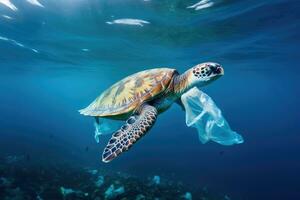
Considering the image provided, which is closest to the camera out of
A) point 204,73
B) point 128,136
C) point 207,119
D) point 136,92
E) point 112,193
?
point 128,136

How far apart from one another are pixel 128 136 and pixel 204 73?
6.14ft

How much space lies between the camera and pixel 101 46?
60.3 feet

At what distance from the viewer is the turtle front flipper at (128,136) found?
3.79 metres

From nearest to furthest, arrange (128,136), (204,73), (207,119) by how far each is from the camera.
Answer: (128,136), (204,73), (207,119)

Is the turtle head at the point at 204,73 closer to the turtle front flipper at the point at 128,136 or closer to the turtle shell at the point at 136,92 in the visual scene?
the turtle shell at the point at 136,92

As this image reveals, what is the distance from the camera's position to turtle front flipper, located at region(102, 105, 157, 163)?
12.4ft

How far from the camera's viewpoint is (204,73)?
478cm

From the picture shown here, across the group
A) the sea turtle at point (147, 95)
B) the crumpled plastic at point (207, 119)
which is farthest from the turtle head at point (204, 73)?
the crumpled plastic at point (207, 119)

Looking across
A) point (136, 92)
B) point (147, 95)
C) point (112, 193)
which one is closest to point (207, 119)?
point (147, 95)

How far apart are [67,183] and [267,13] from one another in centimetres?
1146

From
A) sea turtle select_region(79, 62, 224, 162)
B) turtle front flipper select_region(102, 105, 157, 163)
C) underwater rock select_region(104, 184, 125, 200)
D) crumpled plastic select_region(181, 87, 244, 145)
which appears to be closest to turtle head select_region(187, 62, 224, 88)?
sea turtle select_region(79, 62, 224, 162)

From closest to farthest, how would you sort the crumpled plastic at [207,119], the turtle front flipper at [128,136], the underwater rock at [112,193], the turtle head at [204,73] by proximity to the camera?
1. the turtle front flipper at [128,136]
2. the turtle head at [204,73]
3. the crumpled plastic at [207,119]
4. the underwater rock at [112,193]

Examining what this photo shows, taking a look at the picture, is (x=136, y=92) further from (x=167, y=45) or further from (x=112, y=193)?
(x=167, y=45)

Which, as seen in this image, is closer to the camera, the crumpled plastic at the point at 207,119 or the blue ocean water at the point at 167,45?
the crumpled plastic at the point at 207,119
